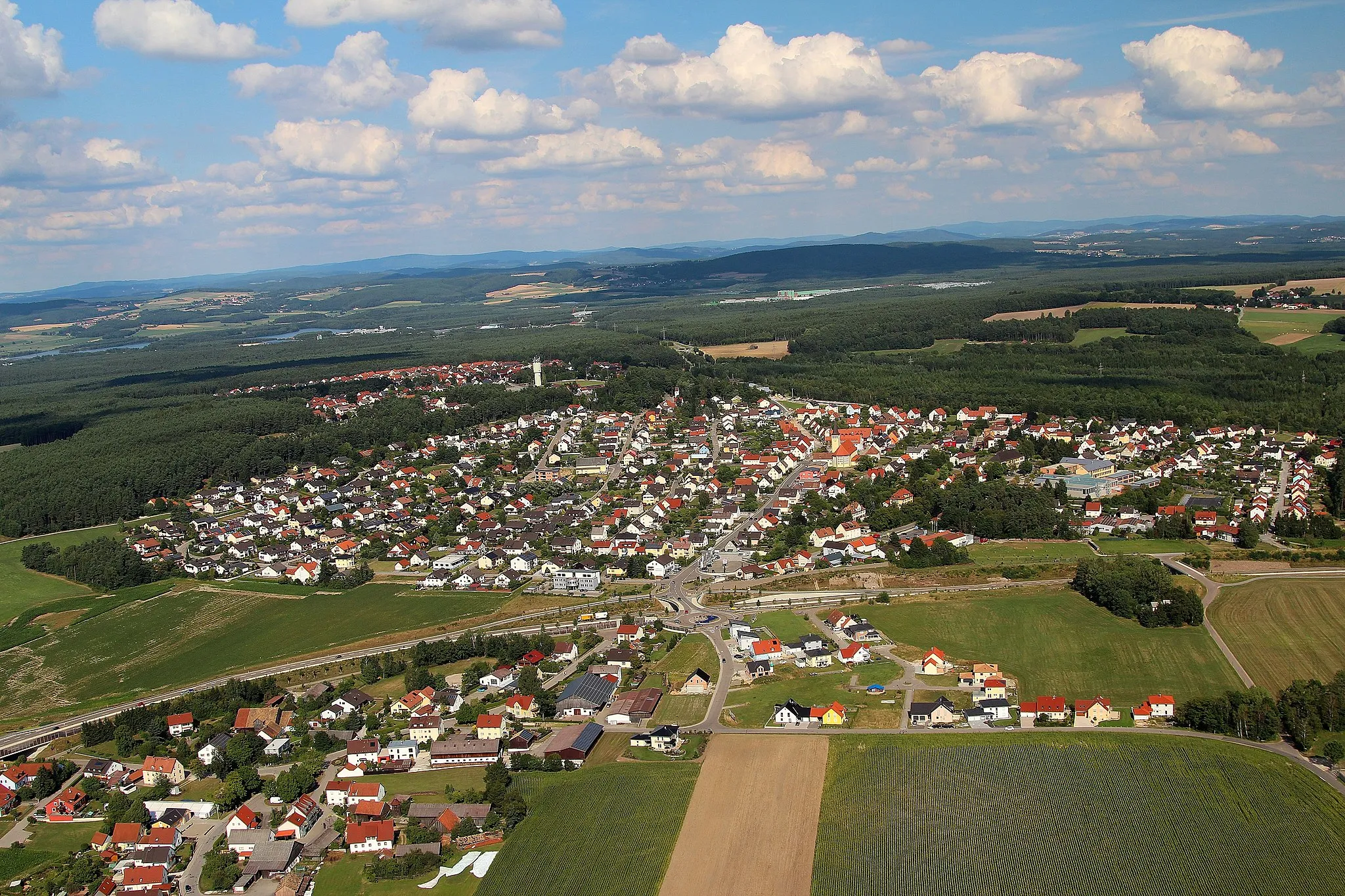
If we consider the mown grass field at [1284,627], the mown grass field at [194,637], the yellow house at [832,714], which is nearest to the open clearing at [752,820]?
the yellow house at [832,714]

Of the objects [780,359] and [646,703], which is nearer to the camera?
[646,703]

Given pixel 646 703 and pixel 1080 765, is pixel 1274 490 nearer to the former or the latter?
pixel 1080 765

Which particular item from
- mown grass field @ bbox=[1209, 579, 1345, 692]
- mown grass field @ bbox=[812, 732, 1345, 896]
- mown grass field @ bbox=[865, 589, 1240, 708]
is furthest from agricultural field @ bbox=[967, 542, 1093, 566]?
mown grass field @ bbox=[812, 732, 1345, 896]

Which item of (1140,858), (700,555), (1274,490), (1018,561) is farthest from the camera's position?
(1274,490)

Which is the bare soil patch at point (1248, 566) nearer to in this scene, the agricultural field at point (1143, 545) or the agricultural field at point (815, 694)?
the agricultural field at point (1143, 545)

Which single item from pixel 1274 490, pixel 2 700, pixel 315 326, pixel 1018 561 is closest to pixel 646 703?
pixel 1018 561

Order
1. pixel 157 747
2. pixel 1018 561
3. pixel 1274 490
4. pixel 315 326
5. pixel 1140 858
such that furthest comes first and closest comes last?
1. pixel 315 326
2. pixel 1274 490
3. pixel 1018 561
4. pixel 157 747
5. pixel 1140 858

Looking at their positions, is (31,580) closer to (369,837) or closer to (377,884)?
(369,837)
